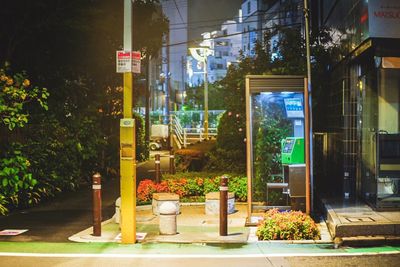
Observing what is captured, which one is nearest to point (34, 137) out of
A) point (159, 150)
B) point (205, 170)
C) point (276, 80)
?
point (205, 170)

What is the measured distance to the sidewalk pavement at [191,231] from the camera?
31.3ft

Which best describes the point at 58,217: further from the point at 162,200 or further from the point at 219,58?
the point at 219,58

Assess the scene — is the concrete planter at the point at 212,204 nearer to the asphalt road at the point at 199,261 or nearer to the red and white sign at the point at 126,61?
the asphalt road at the point at 199,261

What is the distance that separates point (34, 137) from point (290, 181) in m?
7.64

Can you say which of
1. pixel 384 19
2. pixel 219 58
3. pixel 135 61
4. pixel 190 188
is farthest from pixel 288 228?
pixel 219 58

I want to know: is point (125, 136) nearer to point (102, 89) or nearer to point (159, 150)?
point (102, 89)

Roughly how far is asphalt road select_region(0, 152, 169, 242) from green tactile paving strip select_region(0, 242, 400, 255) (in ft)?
2.31

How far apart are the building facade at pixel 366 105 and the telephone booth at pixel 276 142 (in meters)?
1.78

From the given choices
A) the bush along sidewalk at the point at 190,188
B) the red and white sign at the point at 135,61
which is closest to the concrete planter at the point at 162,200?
the bush along sidewalk at the point at 190,188

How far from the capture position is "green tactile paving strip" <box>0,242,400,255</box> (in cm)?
866

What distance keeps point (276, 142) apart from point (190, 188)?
3.28m

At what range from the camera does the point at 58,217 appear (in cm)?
1241

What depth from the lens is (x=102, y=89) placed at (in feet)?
68.9

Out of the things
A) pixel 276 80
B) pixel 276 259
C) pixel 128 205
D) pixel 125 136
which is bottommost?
pixel 276 259
